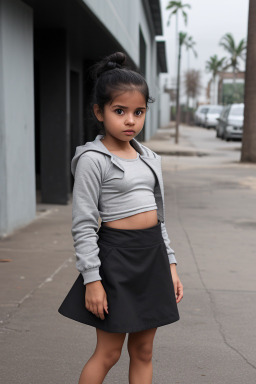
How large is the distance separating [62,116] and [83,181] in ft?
25.0

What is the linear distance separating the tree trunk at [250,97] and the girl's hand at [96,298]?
15.3 m

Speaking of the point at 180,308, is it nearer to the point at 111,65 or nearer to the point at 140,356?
the point at 140,356

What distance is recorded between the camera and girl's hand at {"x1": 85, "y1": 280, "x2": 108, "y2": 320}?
7.68ft

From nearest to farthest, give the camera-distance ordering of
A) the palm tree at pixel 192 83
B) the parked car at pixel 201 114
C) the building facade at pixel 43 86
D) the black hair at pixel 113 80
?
the black hair at pixel 113 80 < the building facade at pixel 43 86 < the parked car at pixel 201 114 < the palm tree at pixel 192 83

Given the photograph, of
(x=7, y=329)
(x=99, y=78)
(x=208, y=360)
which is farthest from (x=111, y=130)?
(x=7, y=329)

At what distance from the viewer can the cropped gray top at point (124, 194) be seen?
2.44 metres

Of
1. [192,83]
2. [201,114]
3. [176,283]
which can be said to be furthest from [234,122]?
[192,83]

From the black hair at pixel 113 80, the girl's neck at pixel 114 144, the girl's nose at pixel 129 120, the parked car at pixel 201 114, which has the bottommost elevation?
the parked car at pixel 201 114

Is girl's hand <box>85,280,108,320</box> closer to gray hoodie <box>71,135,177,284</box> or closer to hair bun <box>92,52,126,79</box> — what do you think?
gray hoodie <box>71,135,177,284</box>

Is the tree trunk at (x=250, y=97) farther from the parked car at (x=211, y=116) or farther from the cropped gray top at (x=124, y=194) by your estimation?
the parked car at (x=211, y=116)

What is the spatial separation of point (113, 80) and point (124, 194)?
48 centimetres

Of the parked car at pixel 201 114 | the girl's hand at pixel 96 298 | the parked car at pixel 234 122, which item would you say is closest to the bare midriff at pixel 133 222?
the girl's hand at pixel 96 298

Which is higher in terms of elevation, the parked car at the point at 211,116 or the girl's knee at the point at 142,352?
the girl's knee at the point at 142,352

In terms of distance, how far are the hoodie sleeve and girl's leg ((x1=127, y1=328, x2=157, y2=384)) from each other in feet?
1.30
